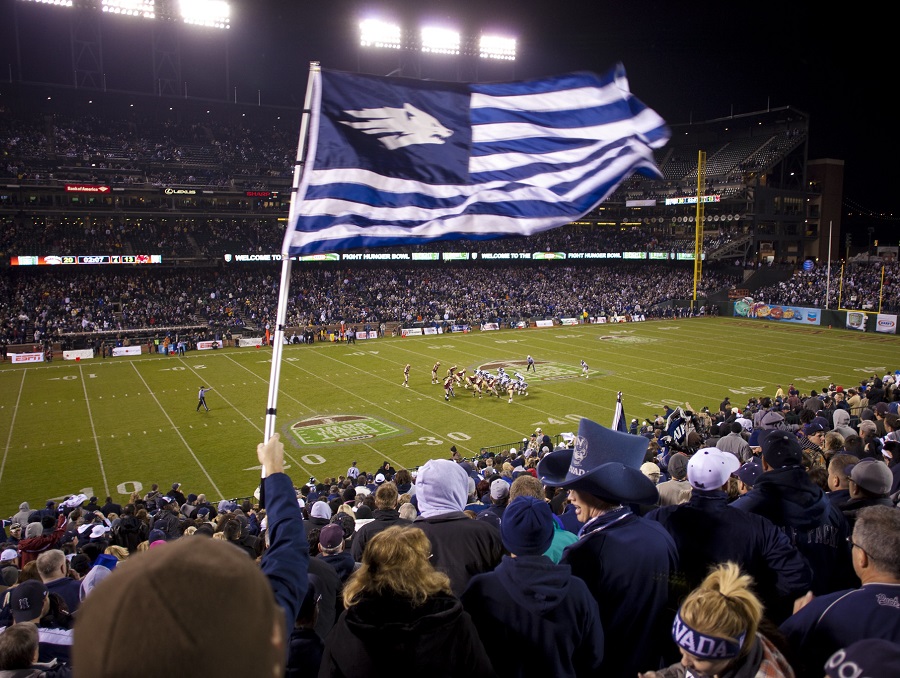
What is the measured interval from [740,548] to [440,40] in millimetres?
64365

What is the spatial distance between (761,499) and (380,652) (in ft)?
11.7

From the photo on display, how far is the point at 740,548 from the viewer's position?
417cm

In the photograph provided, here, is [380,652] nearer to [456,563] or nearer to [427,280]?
[456,563]

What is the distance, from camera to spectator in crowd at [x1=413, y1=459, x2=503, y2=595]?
156 inches

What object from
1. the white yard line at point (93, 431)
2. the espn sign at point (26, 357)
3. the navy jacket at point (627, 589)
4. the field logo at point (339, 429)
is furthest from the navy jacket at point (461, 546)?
the espn sign at point (26, 357)

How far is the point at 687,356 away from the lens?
3909 cm

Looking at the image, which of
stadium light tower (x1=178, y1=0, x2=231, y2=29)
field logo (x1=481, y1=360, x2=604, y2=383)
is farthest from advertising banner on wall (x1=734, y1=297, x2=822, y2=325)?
stadium light tower (x1=178, y1=0, x2=231, y2=29)

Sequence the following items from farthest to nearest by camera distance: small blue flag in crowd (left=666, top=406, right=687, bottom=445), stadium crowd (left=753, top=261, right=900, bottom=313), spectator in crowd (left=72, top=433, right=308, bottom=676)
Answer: stadium crowd (left=753, top=261, right=900, bottom=313) → small blue flag in crowd (left=666, top=406, right=687, bottom=445) → spectator in crowd (left=72, top=433, right=308, bottom=676)

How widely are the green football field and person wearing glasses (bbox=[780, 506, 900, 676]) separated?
56.5 ft

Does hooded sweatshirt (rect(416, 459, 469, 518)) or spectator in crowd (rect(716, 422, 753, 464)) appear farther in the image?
spectator in crowd (rect(716, 422, 753, 464))

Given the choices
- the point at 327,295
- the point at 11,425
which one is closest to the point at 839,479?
the point at 11,425

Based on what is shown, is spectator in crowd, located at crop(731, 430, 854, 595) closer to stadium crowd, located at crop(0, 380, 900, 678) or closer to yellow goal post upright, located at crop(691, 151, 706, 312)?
stadium crowd, located at crop(0, 380, 900, 678)

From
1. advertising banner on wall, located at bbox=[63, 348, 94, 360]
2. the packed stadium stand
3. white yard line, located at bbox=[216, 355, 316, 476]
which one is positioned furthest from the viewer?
the packed stadium stand

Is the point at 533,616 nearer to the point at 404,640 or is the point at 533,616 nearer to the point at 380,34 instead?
the point at 404,640
